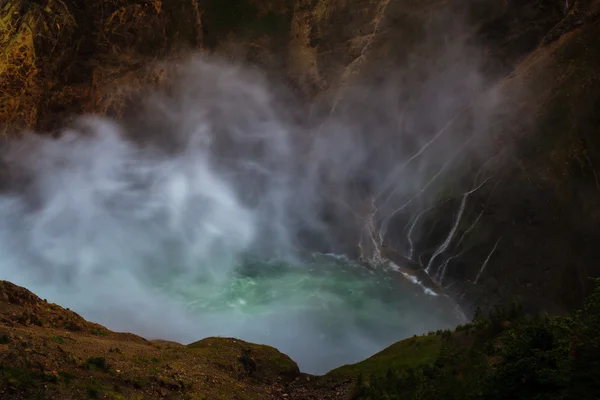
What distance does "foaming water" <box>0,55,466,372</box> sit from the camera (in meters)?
28.2

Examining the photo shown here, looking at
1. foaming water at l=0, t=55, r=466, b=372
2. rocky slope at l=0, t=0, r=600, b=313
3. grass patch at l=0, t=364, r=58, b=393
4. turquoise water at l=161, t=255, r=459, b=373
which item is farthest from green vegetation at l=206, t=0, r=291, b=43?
grass patch at l=0, t=364, r=58, b=393

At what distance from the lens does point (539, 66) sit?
30734 millimetres

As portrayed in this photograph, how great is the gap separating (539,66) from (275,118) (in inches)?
775

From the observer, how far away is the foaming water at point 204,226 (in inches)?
1111

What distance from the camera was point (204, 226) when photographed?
3644cm

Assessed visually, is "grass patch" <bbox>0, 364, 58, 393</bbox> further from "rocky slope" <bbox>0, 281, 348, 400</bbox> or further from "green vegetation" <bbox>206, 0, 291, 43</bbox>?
"green vegetation" <bbox>206, 0, 291, 43</bbox>

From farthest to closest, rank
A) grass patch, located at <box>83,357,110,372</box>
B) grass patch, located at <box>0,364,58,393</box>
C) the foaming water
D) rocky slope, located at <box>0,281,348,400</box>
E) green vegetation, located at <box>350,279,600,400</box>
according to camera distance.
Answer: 1. the foaming water
2. grass patch, located at <box>83,357,110,372</box>
3. rocky slope, located at <box>0,281,348,400</box>
4. grass patch, located at <box>0,364,58,393</box>
5. green vegetation, located at <box>350,279,600,400</box>

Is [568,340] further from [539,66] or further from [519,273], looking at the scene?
[539,66]

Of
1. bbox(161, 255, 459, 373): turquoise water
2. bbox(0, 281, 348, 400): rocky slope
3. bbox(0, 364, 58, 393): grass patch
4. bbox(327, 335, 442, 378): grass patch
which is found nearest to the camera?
bbox(0, 364, 58, 393): grass patch

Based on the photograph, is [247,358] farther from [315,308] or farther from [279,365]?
[315,308]

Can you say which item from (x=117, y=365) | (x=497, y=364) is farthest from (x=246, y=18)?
(x=497, y=364)

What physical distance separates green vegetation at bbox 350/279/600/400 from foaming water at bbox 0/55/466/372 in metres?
8.28

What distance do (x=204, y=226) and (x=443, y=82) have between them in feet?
64.7

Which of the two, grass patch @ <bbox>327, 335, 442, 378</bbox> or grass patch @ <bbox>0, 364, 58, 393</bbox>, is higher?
grass patch @ <bbox>327, 335, 442, 378</bbox>
